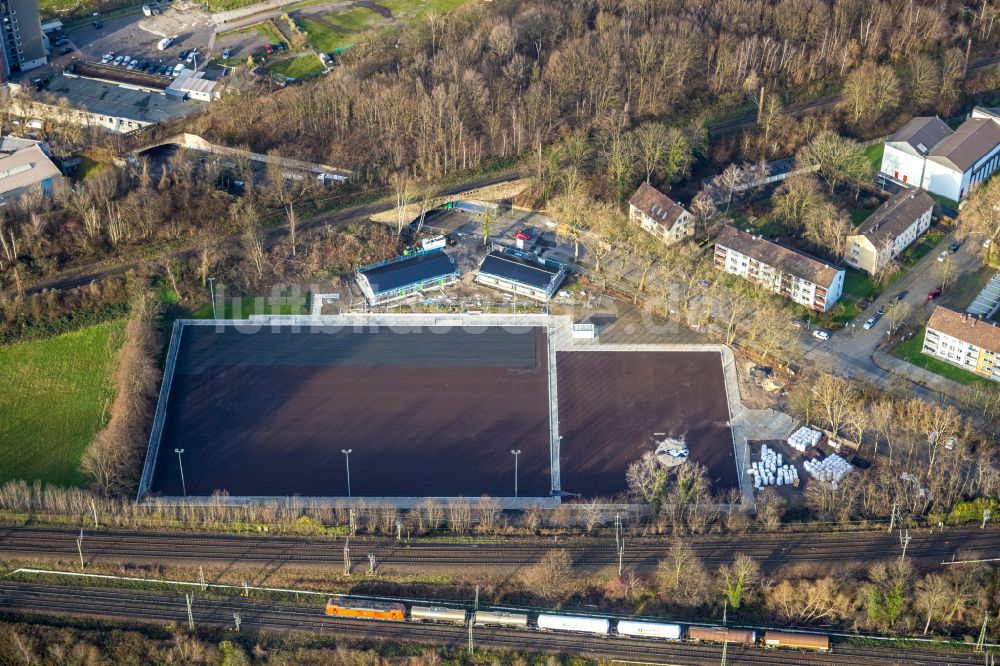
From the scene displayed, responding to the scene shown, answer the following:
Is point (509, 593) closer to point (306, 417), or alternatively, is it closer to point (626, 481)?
point (626, 481)

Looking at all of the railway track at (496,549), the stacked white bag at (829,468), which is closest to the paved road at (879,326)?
the stacked white bag at (829,468)

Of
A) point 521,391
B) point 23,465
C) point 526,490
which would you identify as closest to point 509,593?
point 526,490

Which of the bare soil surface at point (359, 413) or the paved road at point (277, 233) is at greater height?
the paved road at point (277, 233)

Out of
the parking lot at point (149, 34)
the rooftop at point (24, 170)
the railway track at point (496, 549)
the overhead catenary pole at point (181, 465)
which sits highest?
the parking lot at point (149, 34)

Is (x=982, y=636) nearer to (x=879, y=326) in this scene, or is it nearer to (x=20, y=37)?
(x=879, y=326)

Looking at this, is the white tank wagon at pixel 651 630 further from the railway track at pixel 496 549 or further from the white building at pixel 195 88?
the white building at pixel 195 88

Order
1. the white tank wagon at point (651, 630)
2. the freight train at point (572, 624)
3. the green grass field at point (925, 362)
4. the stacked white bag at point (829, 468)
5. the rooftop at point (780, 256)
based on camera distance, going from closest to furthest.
A: 1. the freight train at point (572, 624)
2. the white tank wagon at point (651, 630)
3. the stacked white bag at point (829, 468)
4. the green grass field at point (925, 362)
5. the rooftop at point (780, 256)

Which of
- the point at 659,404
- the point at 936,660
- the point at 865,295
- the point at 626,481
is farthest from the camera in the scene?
the point at 865,295
